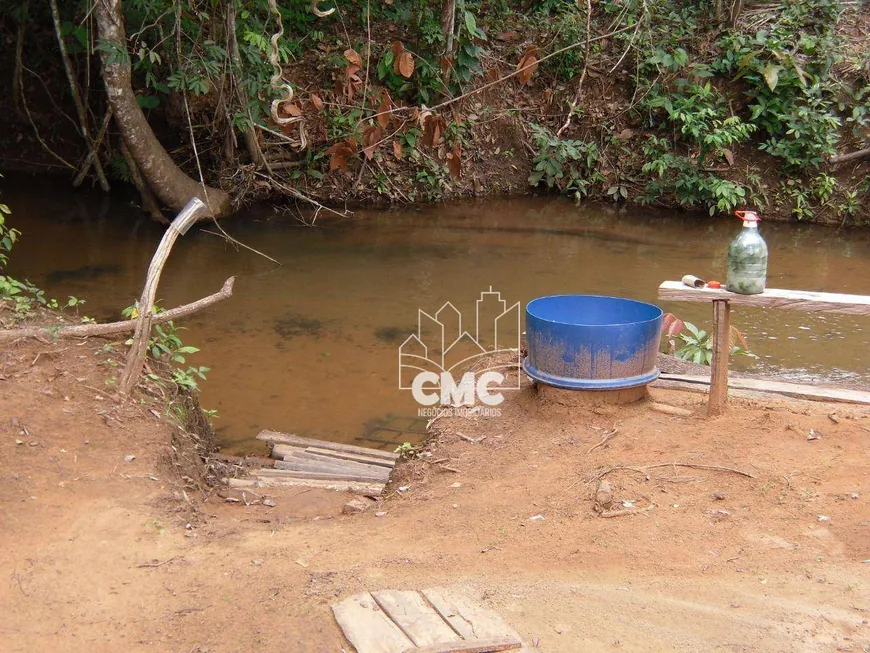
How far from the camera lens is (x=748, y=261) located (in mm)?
3896

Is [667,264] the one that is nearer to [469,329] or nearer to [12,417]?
[469,329]

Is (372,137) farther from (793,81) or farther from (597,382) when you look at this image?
(597,382)

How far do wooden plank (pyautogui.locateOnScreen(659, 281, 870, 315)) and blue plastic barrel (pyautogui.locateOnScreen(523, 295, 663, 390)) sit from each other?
0.31 metres

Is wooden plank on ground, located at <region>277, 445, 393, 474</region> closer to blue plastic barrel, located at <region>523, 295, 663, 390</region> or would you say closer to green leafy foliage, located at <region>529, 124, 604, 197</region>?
blue plastic barrel, located at <region>523, 295, 663, 390</region>

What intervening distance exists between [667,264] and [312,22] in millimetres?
5514

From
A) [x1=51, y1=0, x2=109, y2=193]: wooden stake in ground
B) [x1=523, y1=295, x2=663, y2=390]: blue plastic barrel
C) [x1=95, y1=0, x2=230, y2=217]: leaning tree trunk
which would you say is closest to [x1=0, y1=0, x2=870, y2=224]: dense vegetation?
[x1=51, y1=0, x2=109, y2=193]: wooden stake in ground

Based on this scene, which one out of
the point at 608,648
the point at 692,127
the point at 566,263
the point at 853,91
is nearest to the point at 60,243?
the point at 566,263

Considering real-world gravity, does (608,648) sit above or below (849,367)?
above

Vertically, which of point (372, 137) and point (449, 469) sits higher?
point (372, 137)

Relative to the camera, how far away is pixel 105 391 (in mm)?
4086
